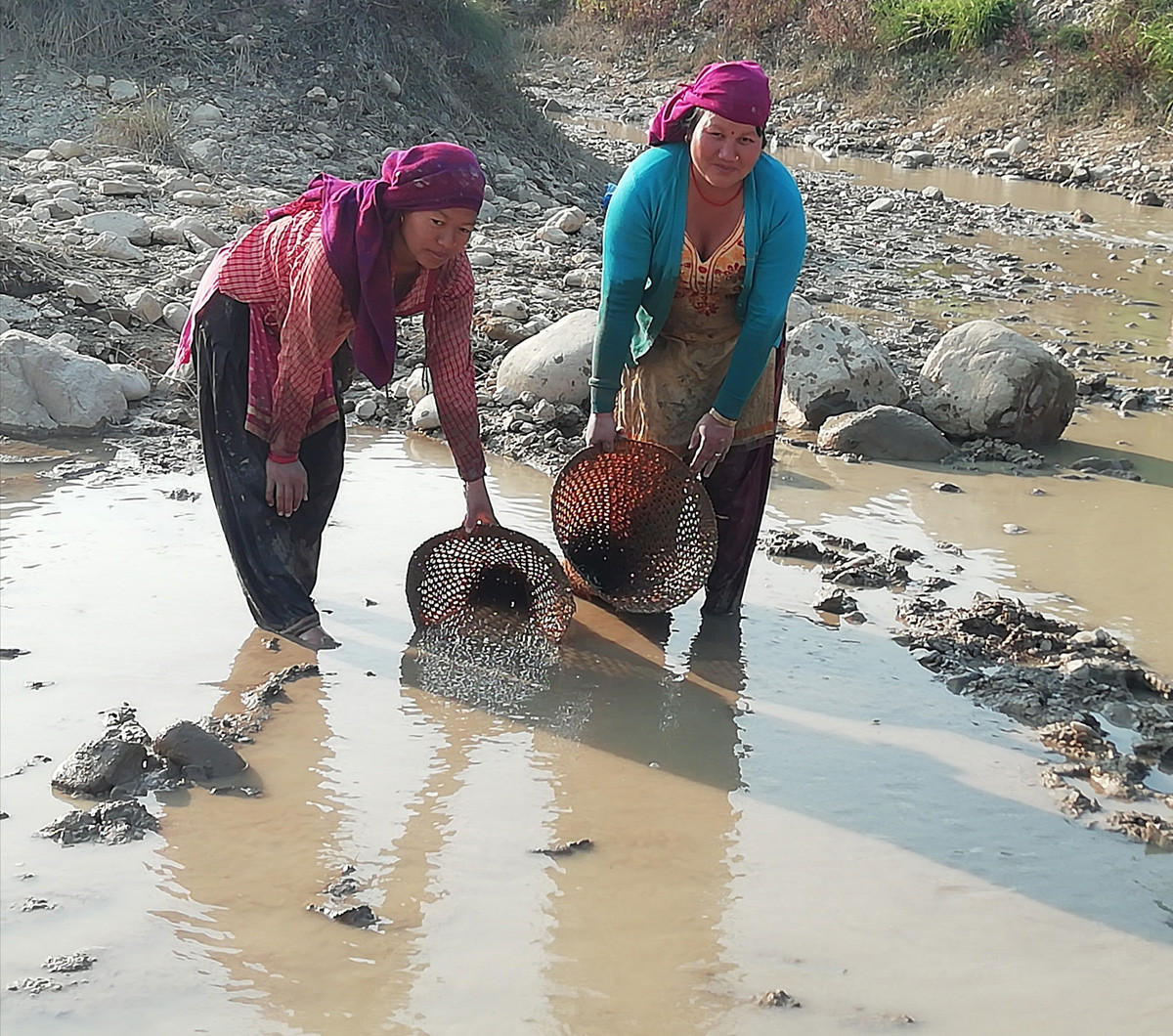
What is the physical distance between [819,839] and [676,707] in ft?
2.50

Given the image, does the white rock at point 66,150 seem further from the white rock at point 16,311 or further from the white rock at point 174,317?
the white rock at point 16,311

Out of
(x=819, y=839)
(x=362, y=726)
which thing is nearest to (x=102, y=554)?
(x=362, y=726)

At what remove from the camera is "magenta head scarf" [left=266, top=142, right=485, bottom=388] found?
132 inches

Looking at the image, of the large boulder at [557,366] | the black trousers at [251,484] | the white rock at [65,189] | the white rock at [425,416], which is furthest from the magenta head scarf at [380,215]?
the white rock at [65,189]

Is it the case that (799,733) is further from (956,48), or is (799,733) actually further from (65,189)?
(956,48)

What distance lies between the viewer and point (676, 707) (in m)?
3.91

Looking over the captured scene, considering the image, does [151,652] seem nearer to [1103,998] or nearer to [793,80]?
[1103,998]

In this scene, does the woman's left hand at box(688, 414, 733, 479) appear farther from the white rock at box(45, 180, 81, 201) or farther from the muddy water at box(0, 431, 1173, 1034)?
the white rock at box(45, 180, 81, 201)

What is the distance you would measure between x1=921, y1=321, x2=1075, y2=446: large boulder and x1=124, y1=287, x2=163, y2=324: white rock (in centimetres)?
369

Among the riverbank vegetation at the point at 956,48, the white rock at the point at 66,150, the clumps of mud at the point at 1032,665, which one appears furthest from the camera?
the riverbank vegetation at the point at 956,48

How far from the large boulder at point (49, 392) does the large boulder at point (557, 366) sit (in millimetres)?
1689

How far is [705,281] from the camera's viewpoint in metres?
3.88

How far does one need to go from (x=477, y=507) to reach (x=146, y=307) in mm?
3591

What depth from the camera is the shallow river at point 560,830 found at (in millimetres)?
2635
